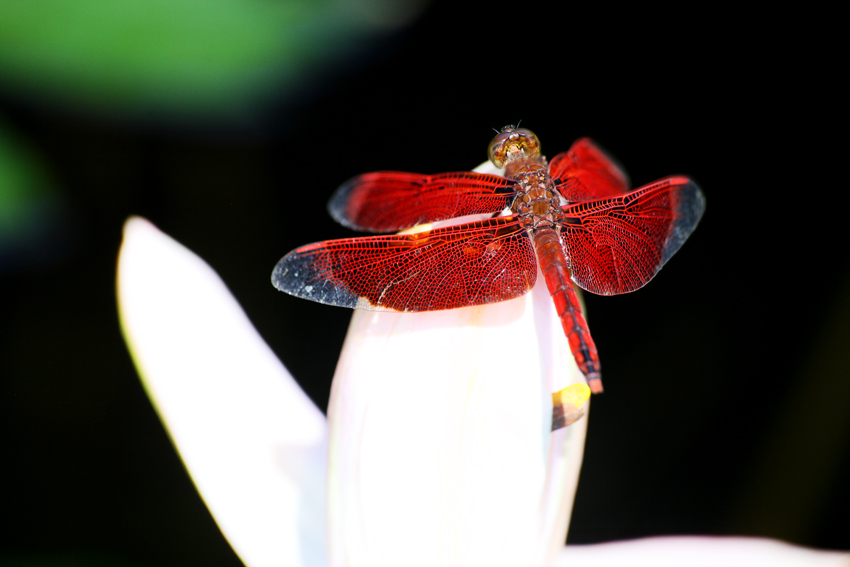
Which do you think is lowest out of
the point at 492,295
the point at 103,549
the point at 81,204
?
the point at 103,549

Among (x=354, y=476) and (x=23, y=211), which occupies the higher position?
(x=23, y=211)

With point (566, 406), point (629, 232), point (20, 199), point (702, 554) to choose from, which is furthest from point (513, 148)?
point (20, 199)

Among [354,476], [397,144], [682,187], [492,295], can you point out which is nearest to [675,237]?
[682,187]

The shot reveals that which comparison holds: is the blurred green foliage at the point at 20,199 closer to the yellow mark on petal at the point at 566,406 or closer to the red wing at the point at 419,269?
the red wing at the point at 419,269

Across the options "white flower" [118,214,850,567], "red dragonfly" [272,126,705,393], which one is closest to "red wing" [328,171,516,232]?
"red dragonfly" [272,126,705,393]

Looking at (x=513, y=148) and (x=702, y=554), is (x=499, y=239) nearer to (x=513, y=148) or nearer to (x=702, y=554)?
(x=513, y=148)

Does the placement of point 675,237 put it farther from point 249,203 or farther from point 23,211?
point 23,211

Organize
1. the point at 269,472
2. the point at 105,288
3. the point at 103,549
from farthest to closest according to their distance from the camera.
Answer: the point at 105,288
the point at 103,549
the point at 269,472
